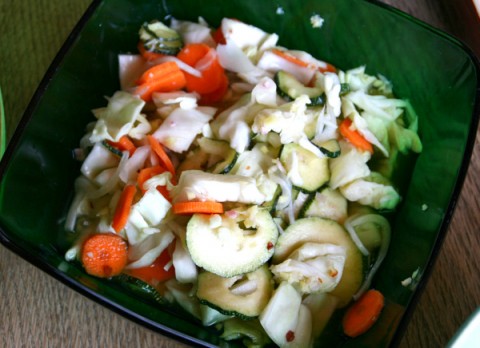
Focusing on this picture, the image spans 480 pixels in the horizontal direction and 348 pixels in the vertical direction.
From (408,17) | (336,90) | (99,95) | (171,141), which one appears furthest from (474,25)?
(99,95)

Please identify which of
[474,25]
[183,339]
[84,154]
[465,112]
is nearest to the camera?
[183,339]

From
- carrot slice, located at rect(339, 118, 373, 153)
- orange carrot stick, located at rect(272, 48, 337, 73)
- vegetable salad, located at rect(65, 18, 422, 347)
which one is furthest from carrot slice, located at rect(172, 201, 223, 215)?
orange carrot stick, located at rect(272, 48, 337, 73)

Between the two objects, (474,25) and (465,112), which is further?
(474,25)

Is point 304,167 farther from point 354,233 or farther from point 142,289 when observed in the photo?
point 142,289

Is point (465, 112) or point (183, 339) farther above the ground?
point (465, 112)

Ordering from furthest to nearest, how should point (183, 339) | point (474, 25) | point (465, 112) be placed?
1. point (474, 25)
2. point (465, 112)
3. point (183, 339)

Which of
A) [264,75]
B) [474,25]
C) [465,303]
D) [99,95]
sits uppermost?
[474,25]

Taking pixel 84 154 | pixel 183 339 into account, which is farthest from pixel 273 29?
pixel 183 339

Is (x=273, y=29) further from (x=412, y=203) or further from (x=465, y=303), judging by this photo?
(x=465, y=303)
